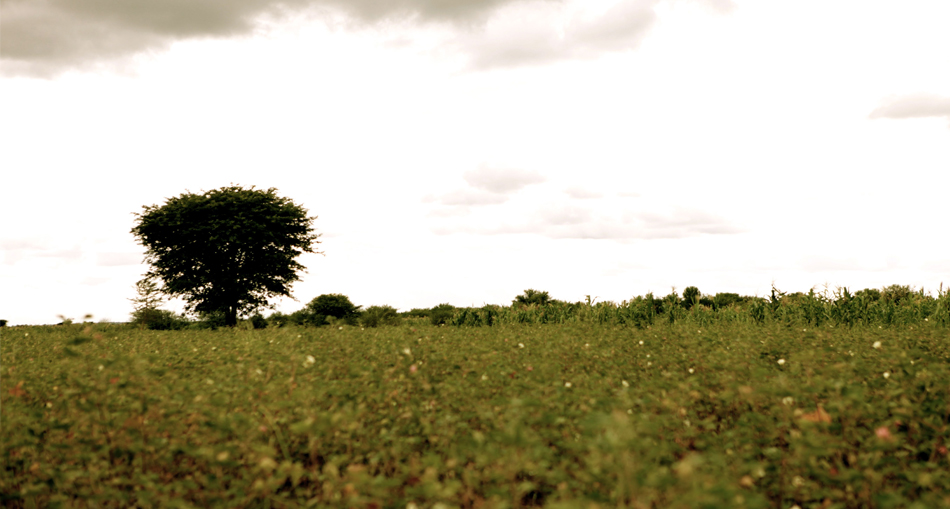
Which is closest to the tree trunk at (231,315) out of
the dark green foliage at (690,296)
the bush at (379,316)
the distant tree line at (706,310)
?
the distant tree line at (706,310)

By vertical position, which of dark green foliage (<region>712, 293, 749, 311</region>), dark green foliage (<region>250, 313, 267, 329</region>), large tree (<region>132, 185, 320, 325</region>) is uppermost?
large tree (<region>132, 185, 320, 325</region>)

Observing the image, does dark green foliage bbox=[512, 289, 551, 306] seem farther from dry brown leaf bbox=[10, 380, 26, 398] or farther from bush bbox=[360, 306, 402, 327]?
dry brown leaf bbox=[10, 380, 26, 398]

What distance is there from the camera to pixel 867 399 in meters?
5.67

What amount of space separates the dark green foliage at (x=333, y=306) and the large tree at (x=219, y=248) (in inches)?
211

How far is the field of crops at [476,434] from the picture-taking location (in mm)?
3637

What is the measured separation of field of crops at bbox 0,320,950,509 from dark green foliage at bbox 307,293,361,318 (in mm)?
16237

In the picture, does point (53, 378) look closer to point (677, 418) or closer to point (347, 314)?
point (677, 418)

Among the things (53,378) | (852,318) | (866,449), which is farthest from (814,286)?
(53,378)

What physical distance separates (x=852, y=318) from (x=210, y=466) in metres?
12.8

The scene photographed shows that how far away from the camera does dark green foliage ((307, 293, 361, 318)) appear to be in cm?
2386

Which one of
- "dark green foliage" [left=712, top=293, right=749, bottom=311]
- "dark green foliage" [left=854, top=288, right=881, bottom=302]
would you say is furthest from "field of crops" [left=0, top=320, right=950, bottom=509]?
"dark green foliage" [left=712, top=293, right=749, bottom=311]

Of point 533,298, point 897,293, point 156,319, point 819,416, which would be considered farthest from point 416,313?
point 819,416

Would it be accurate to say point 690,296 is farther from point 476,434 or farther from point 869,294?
point 476,434

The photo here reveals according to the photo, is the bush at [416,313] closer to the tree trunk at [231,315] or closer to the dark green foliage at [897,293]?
the tree trunk at [231,315]
